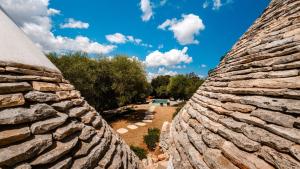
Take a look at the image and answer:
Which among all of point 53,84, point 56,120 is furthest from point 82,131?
point 53,84

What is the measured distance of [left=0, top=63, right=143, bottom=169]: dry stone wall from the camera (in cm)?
188

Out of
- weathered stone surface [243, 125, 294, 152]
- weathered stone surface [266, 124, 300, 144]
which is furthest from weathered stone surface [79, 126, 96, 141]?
weathered stone surface [266, 124, 300, 144]

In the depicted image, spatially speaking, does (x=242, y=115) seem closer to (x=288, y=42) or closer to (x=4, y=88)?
(x=288, y=42)

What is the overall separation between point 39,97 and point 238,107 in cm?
298

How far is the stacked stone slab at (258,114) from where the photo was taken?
6.89 feet

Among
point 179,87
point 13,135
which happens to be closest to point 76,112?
point 13,135

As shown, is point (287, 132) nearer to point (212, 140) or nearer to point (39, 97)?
point (212, 140)

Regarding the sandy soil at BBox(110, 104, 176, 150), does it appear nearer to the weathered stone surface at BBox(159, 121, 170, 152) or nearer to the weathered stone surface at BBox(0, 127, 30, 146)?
the weathered stone surface at BBox(159, 121, 170, 152)

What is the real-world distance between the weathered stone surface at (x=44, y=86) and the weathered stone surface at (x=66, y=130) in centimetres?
66

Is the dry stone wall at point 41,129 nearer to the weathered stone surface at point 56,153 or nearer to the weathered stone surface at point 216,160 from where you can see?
the weathered stone surface at point 56,153

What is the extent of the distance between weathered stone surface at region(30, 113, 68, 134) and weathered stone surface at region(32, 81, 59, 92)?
0.54m

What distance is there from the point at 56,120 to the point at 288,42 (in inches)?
148

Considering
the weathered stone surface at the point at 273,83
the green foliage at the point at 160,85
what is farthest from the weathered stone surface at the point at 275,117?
the green foliage at the point at 160,85

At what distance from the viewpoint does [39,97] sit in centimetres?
254
